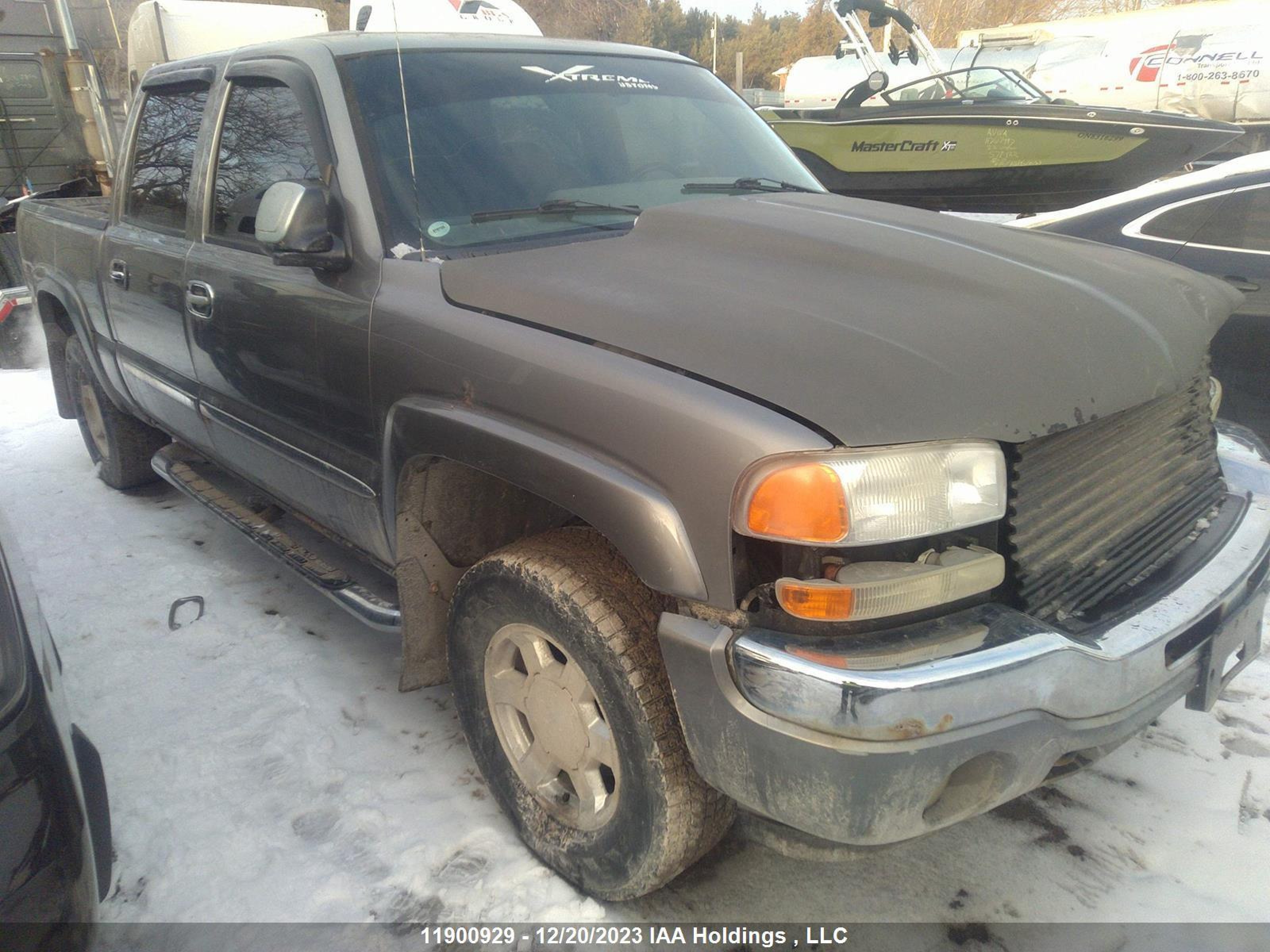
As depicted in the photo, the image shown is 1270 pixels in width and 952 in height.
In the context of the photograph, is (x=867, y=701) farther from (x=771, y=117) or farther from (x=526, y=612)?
(x=771, y=117)

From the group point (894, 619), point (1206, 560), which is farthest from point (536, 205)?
point (1206, 560)

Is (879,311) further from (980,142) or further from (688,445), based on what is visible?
(980,142)

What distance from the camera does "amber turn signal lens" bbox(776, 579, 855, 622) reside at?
1.59m

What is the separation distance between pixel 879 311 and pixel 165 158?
292 centimetres

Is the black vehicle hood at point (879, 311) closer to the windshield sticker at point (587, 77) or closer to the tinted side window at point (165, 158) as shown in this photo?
the windshield sticker at point (587, 77)

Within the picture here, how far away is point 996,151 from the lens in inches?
329

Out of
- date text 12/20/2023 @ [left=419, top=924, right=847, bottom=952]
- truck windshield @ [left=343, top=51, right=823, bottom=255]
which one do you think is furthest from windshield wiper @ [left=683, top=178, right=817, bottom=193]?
date text 12/20/2023 @ [left=419, top=924, right=847, bottom=952]

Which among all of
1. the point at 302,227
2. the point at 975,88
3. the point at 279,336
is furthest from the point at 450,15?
the point at 975,88

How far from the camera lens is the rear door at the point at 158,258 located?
10.8ft

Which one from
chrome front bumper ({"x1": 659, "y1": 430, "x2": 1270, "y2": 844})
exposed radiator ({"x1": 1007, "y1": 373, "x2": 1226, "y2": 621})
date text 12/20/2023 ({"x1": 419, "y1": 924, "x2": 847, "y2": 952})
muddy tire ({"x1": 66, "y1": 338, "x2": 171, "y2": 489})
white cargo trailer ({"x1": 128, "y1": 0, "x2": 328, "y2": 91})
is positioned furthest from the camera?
white cargo trailer ({"x1": 128, "y1": 0, "x2": 328, "y2": 91})

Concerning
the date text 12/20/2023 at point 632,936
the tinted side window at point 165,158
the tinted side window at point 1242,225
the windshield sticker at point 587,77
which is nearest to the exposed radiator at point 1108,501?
the date text 12/20/2023 at point 632,936

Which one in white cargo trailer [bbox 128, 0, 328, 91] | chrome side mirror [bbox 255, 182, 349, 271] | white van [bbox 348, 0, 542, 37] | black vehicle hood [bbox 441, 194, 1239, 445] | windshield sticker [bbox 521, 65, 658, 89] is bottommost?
black vehicle hood [bbox 441, 194, 1239, 445]

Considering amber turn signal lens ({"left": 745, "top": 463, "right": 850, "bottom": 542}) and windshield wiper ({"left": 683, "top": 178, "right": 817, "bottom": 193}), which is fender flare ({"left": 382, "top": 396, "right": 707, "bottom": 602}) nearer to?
amber turn signal lens ({"left": 745, "top": 463, "right": 850, "bottom": 542})

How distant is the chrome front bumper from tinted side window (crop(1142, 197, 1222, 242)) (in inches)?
124
